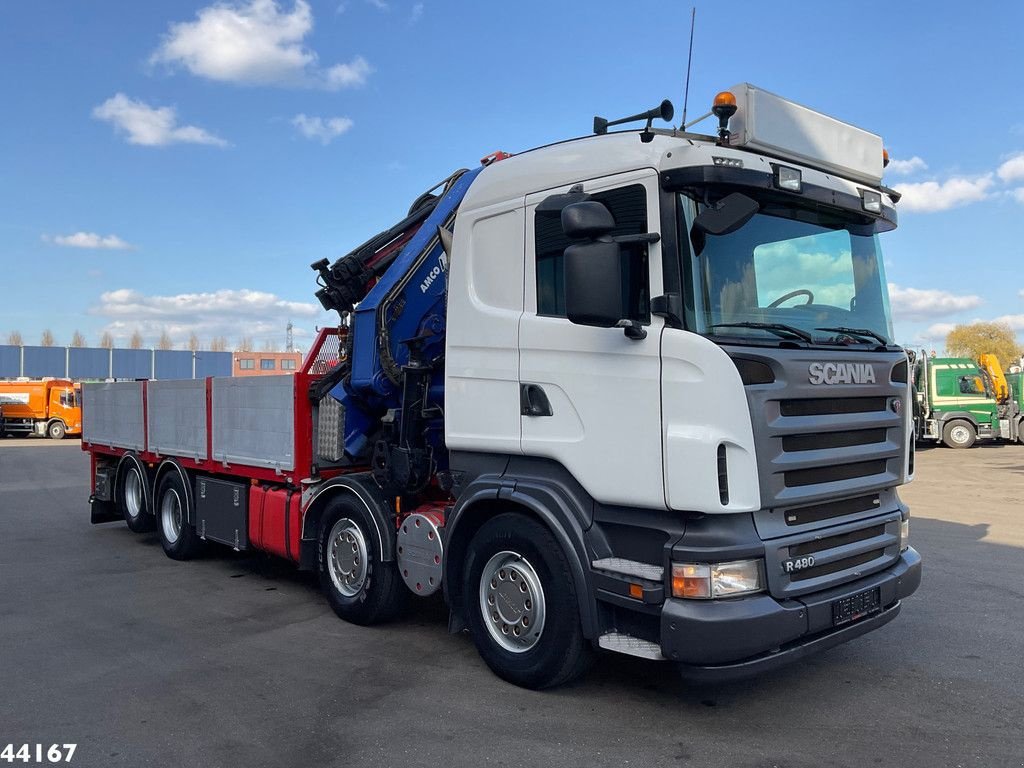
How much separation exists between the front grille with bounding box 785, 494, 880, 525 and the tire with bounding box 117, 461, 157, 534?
27.3 ft

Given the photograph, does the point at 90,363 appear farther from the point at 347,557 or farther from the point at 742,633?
the point at 742,633

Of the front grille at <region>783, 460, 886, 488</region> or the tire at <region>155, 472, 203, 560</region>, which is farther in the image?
the tire at <region>155, 472, 203, 560</region>

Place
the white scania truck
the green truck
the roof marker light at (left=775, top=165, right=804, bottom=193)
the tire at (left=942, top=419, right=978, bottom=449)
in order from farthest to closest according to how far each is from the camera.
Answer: the tire at (left=942, top=419, right=978, bottom=449)
the green truck
the roof marker light at (left=775, top=165, right=804, bottom=193)
the white scania truck

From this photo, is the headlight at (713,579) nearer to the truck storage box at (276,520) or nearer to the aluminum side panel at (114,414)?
the truck storage box at (276,520)

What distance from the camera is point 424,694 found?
482 cm

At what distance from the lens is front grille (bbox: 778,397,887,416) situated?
4.11 metres

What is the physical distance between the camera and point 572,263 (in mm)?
4109

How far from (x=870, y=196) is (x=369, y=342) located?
3.57m

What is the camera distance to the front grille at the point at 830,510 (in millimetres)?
4195

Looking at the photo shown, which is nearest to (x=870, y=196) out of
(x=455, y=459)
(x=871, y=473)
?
(x=871, y=473)

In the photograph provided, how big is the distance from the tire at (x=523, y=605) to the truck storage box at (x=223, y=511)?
360cm

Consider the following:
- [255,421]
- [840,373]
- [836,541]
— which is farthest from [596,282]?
[255,421]

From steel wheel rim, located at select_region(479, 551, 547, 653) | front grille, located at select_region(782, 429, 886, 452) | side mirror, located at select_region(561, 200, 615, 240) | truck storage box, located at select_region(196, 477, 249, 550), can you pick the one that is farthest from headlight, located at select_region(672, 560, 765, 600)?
truck storage box, located at select_region(196, 477, 249, 550)

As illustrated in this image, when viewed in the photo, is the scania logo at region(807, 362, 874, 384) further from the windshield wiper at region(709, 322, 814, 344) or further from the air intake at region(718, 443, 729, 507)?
the air intake at region(718, 443, 729, 507)
